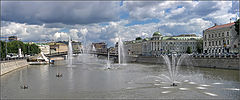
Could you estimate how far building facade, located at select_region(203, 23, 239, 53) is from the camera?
300 feet

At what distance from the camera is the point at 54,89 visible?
1391 inches

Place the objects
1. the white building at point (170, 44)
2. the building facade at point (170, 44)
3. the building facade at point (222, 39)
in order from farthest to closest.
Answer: the white building at point (170, 44), the building facade at point (170, 44), the building facade at point (222, 39)

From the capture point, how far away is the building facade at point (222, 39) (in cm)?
9156

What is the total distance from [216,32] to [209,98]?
256 ft

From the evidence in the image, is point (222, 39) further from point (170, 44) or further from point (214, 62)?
point (170, 44)

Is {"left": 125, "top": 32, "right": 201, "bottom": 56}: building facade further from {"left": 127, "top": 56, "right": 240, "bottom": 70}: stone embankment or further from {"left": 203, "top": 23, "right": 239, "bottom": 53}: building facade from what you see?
{"left": 127, "top": 56, "right": 240, "bottom": 70}: stone embankment

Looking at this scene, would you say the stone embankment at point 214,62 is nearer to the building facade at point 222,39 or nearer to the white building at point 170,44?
the building facade at point 222,39

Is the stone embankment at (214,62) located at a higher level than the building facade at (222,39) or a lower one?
lower

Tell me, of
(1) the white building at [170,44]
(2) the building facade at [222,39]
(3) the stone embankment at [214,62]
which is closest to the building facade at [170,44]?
(1) the white building at [170,44]

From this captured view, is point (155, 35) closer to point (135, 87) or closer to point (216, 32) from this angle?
point (216, 32)

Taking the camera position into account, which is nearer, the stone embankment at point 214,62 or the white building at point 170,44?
the stone embankment at point 214,62

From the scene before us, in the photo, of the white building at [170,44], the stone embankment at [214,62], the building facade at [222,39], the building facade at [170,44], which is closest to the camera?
the stone embankment at [214,62]

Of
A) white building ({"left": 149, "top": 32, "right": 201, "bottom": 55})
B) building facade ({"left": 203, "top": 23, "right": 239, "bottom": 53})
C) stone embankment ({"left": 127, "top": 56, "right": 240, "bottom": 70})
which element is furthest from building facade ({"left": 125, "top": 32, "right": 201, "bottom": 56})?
stone embankment ({"left": 127, "top": 56, "right": 240, "bottom": 70})

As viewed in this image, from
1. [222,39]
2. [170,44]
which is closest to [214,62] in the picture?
[222,39]
